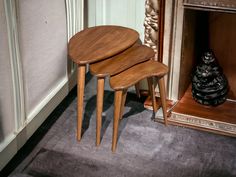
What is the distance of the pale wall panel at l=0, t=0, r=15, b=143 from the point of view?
206cm

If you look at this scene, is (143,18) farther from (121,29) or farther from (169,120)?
(169,120)

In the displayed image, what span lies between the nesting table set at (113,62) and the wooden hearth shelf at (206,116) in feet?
0.45

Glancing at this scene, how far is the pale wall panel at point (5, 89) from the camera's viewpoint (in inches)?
81.3

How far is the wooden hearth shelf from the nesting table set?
14cm

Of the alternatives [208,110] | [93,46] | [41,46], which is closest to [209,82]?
[208,110]

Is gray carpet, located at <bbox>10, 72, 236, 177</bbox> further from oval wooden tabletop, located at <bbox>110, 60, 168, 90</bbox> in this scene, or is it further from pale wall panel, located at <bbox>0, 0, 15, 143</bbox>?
oval wooden tabletop, located at <bbox>110, 60, 168, 90</bbox>

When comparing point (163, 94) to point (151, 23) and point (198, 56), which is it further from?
point (198, 56)

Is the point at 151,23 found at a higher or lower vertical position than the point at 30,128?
higher

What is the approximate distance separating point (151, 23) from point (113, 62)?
0.38 meters

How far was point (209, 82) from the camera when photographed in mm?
2738

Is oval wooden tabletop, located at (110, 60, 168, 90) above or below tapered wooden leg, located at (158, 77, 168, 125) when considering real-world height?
above

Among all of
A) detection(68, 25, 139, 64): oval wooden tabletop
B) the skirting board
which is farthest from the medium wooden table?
the skirting board

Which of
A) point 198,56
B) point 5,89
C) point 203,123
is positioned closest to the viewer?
point 5,89

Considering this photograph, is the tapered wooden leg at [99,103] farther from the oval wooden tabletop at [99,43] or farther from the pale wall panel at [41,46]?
the pale wall panel at [41,46]
